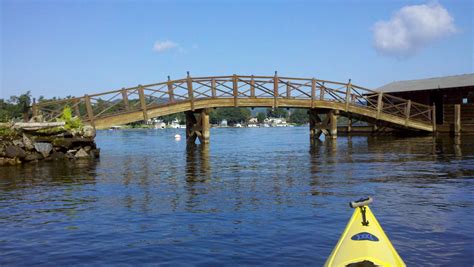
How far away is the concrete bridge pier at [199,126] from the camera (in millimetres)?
35031

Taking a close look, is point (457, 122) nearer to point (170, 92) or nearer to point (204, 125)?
point (204, 125)

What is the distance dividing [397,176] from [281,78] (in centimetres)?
1874

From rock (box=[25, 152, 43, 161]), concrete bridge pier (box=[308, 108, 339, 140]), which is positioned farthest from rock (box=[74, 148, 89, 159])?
concrete bridge pier (box=[308, 108, 339, 140])

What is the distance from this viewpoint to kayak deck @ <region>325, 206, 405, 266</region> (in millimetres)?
6047

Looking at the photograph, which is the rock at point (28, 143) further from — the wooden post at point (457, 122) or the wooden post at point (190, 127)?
the wooden post at point (457, 122)

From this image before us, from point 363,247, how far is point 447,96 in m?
38.8

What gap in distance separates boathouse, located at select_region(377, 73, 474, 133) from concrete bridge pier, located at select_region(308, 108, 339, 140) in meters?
9.62

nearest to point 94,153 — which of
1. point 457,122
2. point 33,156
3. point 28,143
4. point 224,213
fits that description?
point 33,156

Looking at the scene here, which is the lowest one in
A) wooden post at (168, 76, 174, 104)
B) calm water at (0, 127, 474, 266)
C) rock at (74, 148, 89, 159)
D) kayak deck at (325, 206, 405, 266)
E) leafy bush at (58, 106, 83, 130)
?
Answer: calm water at (0, 127, 474, 266)

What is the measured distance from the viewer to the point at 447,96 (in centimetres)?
4103

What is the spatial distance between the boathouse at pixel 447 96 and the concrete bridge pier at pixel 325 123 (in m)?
9.62

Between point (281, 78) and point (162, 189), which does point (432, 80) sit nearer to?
point (281, 78)

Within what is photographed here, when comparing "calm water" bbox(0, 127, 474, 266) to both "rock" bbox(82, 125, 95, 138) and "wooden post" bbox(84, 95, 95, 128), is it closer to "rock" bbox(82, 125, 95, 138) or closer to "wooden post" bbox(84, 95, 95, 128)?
"rock" bbox(82, 125, 95, 138)

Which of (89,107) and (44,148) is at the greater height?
(89,107)
